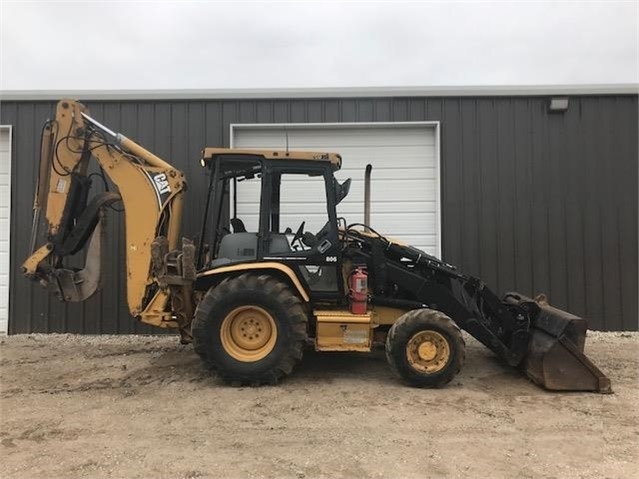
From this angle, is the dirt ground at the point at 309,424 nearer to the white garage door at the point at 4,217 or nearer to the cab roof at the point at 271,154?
the white garage door at the point at 4,217

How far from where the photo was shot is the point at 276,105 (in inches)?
316

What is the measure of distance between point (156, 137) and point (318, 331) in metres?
4.62

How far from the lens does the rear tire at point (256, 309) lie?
518 centimetres

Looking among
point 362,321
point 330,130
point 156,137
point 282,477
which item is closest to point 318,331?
point 362,321

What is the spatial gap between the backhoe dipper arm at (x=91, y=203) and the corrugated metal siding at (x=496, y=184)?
1.93m

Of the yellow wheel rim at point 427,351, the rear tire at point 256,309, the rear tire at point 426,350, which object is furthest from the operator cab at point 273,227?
the yellow wheel rim at point 427,351

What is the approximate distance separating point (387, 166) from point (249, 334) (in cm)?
414

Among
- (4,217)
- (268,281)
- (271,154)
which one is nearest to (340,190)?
(271,154)

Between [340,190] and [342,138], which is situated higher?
[342,138]

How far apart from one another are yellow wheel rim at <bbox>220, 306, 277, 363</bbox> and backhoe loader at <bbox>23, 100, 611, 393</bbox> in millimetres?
12

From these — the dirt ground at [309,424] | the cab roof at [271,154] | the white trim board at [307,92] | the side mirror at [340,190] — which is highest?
the white trim board at [307,92]

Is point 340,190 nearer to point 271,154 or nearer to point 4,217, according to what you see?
point 271,154

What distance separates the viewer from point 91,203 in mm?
6008

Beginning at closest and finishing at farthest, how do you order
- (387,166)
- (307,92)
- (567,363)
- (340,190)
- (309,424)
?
1. (309,424)
2. (567,363)
3. (340,190)
4. (307,92)
5. (387,166)
